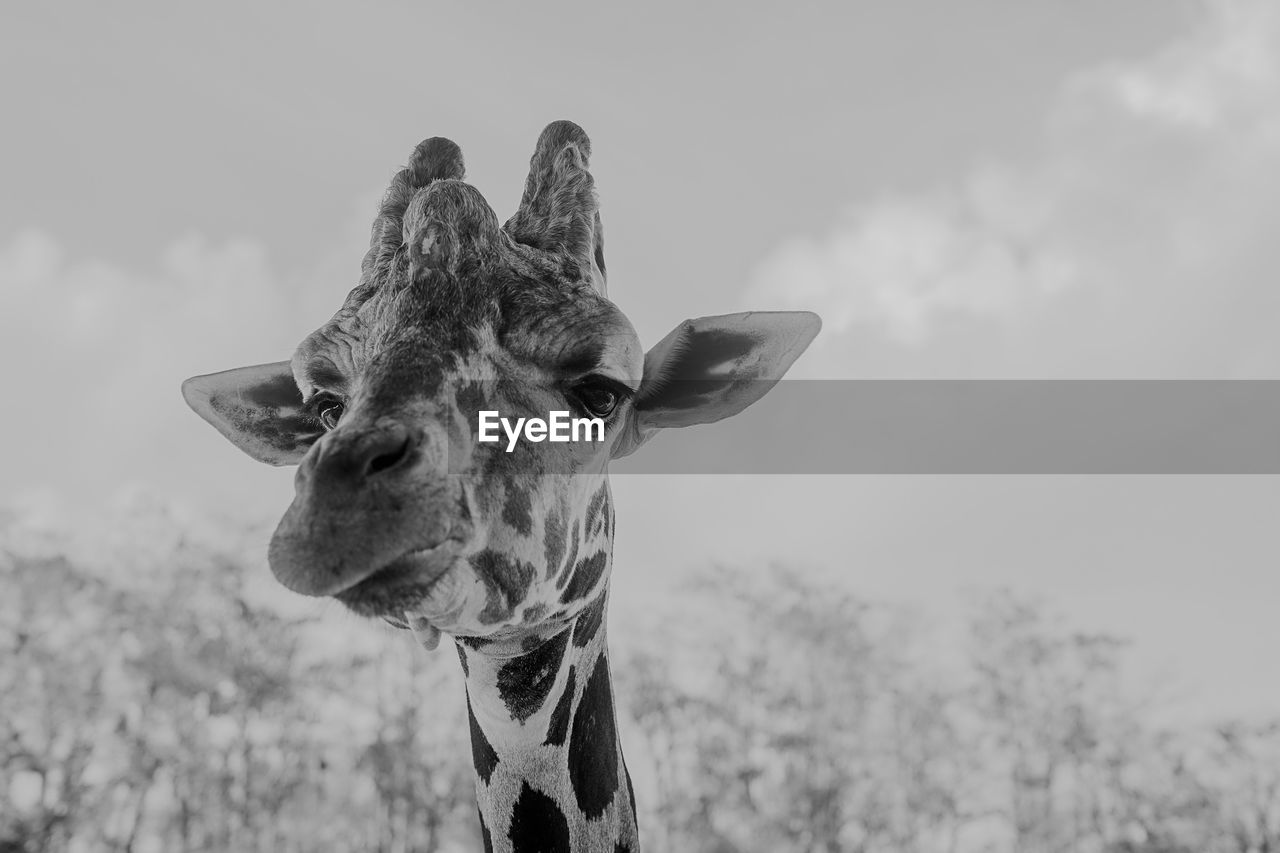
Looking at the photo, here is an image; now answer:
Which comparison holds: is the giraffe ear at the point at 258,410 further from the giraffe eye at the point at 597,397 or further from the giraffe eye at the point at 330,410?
the giraffe eye at the point at 597,397

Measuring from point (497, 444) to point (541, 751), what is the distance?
58.1 inches

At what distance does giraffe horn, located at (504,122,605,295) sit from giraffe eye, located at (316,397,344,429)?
1124mm

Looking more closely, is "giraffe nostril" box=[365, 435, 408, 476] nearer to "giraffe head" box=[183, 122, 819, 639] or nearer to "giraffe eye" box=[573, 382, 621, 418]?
"giraffe head" box=[183, 122, 819, 639]

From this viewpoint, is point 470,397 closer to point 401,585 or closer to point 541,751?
point 401,585

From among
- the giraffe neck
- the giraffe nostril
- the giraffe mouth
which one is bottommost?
the giraffe neck

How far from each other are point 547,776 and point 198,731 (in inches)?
1005

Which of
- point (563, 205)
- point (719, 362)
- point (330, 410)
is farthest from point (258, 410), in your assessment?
point (719, 362)

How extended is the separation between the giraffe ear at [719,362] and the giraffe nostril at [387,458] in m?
1.61

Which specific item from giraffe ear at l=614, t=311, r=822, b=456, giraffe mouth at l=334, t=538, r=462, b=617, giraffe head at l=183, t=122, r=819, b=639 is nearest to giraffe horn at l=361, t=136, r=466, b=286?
giraffe head at l=183, t=122, r=819, b=639

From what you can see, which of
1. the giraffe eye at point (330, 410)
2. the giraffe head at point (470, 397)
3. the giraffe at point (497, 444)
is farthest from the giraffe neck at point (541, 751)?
the giraffe eye at point (330, 410)

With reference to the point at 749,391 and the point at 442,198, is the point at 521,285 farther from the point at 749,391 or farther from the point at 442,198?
the point at 749,391

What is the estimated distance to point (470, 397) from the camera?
11.3ft

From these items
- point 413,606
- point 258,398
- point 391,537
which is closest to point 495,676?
point 413,606

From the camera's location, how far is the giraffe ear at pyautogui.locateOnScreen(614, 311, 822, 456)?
441 centimetres
